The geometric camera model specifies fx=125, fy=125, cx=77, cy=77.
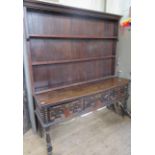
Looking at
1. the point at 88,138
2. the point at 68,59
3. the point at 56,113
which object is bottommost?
the point at 88,138

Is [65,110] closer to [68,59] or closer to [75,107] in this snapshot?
[75,107]

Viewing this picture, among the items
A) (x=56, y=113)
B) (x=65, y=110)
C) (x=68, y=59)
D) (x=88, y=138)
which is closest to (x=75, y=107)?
(x=65, y=110)

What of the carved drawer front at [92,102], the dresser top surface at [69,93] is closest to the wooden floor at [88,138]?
the carved drawer front at [92,102]

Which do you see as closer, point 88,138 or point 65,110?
point 65,110

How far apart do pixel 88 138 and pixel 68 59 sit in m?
1.24

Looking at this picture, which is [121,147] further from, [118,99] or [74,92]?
[74,92]

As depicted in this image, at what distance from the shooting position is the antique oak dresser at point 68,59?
1551 mm

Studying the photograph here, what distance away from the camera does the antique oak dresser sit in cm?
155

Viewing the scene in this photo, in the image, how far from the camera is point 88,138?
6.18ft

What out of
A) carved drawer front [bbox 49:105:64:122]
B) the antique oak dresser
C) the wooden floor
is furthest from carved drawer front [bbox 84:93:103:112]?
the wooden floor

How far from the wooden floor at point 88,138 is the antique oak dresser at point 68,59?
9.1 inches

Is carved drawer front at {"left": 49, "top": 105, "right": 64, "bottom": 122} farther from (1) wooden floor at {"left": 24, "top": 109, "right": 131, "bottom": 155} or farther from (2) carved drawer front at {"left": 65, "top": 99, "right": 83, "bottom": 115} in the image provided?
(1) wooden floor at {"left": 24, "top": 109, "right": 131, "bottom": 155}
